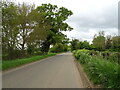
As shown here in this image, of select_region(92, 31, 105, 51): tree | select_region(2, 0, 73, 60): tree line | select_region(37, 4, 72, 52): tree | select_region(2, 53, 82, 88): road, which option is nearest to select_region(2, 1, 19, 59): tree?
select_region(2, 0, 73, 60): tree line

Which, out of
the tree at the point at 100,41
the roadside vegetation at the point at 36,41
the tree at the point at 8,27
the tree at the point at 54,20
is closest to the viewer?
the roadside vegetation at the point at 36,41

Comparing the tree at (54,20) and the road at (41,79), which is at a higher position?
the tree at (54,20)

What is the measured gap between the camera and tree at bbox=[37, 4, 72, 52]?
36834 millimetres

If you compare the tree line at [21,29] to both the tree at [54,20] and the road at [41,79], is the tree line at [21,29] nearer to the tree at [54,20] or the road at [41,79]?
the tree at [54,20]

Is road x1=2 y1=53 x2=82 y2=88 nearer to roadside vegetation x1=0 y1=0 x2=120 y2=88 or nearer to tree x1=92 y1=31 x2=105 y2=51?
roadside vegetation x1=0 y1=0 x2=120 y2=88

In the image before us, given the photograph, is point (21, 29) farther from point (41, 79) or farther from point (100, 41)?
point (100, 41)

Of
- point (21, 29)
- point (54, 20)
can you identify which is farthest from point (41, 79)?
point (54, 20)

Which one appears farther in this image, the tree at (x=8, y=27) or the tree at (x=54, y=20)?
the tree at (x=54, y=20)

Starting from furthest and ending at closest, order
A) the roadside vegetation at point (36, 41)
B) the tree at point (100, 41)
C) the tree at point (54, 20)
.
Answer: the tree at point (100, 41) < the tree at point (54, 20) < the roadside vegetation at point (36, 41)

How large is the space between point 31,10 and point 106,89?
2123 centimetres

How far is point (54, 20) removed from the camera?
3716 cm

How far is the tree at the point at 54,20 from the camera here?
121 ft

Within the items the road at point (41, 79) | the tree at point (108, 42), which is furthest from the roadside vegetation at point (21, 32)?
the tree at point (108, 42)

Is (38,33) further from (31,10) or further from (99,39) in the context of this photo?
(99,39)
